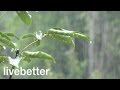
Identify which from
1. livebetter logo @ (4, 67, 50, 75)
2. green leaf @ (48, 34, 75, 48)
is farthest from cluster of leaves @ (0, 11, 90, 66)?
livebetter logo @ (4, 67, 50, 75)

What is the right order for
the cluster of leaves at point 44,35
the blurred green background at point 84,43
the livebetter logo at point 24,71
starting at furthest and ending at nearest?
the blurred green background at point 84,43 < the livebetter logo at point 24,71 < the cluster of leaves at point 44,35

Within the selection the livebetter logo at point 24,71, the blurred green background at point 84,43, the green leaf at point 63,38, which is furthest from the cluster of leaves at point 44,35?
the blurred green background at point 84,43

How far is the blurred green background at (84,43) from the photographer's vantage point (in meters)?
11.2

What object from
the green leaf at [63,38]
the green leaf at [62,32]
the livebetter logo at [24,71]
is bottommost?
the livebetter logo at [24,71]

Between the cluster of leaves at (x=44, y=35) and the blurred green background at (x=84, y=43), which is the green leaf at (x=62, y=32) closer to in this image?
the cluster of leaves at (x=44, y=35)

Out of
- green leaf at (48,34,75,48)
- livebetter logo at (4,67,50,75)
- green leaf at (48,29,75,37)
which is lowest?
livebetter logo at (4,67,50,75)

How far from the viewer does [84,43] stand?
12.1 meters

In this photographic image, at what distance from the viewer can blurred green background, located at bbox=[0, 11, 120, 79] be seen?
1122 centimetres

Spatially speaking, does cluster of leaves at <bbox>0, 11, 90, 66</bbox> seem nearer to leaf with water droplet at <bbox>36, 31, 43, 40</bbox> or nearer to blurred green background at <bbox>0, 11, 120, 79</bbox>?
leaf with water droplet at <bbox>36, 31, 43, 40</bbox>

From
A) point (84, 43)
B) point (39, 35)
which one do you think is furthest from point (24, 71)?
point (84, 43)

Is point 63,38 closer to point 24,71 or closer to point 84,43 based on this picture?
point 24,71

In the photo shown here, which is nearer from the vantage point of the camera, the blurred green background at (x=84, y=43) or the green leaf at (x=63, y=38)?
the green leaf at (x=63, y=38)
